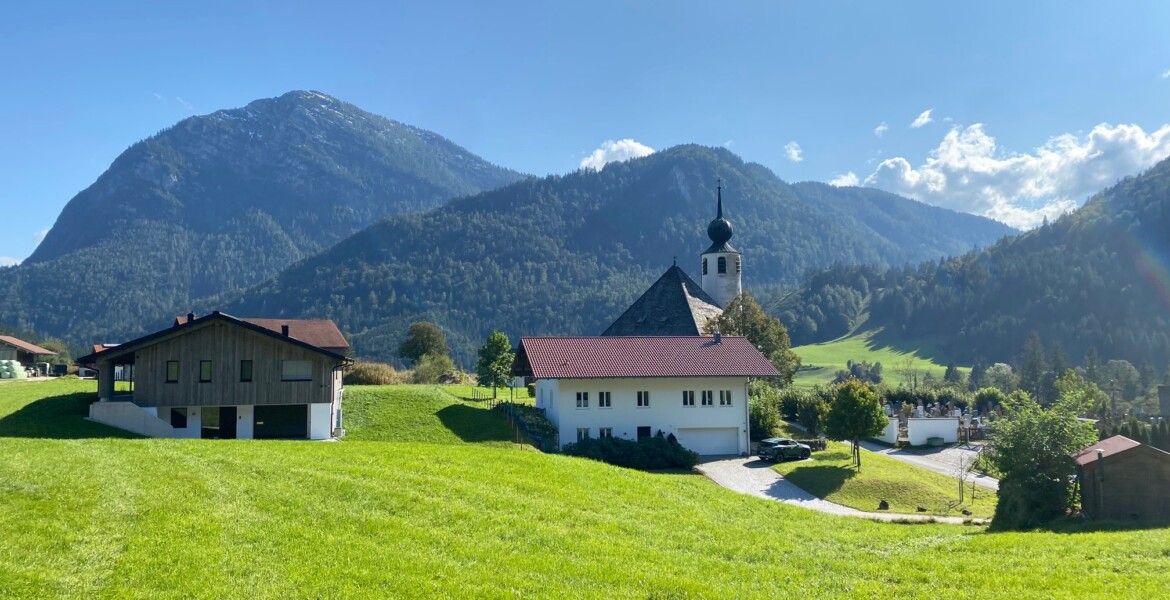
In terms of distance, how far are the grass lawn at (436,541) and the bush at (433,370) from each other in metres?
41.9

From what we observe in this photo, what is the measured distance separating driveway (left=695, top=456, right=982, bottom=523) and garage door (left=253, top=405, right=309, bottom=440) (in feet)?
62.7

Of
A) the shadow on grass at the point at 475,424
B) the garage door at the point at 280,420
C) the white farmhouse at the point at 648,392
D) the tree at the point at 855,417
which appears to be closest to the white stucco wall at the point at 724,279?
the white farmhouse at the point at 648,392

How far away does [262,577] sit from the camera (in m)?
A: 12.2

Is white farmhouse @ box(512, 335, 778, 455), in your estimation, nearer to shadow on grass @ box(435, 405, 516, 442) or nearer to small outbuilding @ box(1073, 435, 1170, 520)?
shadow on grass @ box(435, 405, 516, 442)

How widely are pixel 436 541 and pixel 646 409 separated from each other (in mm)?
27026

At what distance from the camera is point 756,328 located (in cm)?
5750

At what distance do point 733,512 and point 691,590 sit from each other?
9154 millimetres

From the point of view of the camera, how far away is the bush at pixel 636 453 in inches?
1428

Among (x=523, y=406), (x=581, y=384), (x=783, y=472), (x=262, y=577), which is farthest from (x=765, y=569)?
(x=523, y=406)

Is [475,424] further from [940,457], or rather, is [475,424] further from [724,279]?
[724,279]

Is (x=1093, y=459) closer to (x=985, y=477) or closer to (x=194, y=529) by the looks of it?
(x=985, y=477)

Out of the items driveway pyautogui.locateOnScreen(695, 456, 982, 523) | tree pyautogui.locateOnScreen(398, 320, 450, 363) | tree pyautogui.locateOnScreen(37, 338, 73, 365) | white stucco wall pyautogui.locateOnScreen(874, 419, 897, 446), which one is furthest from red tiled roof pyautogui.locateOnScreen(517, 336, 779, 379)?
tree pyautogui.locateOnScreen(37, 338, 73, 365)

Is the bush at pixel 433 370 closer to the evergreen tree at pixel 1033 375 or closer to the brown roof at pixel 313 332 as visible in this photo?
the brown roof at pixel 313 332

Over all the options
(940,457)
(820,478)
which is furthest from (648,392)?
(940,457)
